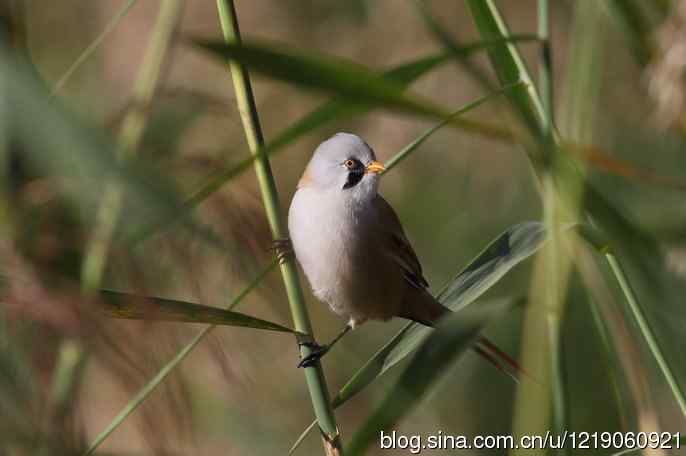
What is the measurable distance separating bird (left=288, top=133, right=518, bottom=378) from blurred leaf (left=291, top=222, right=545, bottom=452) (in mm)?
782

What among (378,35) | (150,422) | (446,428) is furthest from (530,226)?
(378,35)

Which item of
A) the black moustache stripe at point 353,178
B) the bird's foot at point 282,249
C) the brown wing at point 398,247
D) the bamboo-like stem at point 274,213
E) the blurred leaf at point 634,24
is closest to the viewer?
the blurred leaf at point 634,24

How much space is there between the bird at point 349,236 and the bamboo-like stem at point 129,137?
1051 mm

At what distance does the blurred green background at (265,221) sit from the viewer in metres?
1.51

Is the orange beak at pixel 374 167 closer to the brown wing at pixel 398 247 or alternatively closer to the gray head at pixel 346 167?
the gray head at pixel 346 167

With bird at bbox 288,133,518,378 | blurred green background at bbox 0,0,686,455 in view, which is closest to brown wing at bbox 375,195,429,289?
bird at bbox 288,133,518,378

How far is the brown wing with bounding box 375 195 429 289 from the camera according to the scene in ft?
10.3

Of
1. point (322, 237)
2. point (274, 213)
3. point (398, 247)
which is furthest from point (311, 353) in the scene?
point (398, 247)

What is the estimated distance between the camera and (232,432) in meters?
4.52

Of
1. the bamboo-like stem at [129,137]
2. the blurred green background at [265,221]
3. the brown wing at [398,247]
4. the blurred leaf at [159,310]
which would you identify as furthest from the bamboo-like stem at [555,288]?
the brown wing at [398,247]

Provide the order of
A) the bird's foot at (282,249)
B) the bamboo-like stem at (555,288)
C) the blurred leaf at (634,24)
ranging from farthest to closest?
the bird's foot at (282,249)
the blurred leaf at (634,24)
the bamboo-like stem at (555,288)

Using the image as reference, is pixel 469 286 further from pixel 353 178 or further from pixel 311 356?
pixel 353 178

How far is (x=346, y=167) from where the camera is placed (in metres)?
2.97

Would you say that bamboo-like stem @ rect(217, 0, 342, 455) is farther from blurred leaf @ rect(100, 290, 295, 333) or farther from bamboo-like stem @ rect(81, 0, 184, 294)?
blurred leaf @ rect(100, 290, 295, 333)
